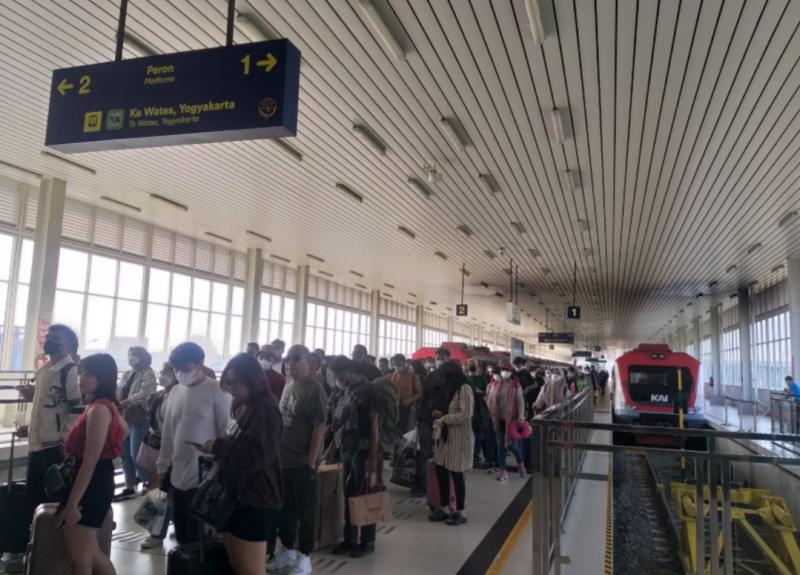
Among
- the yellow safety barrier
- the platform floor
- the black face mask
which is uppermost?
the black face mask

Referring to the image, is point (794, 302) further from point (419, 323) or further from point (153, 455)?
point (419, 323)

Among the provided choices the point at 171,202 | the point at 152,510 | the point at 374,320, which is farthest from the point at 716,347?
the point at 152,510

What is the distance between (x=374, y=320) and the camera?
29078 millimetres

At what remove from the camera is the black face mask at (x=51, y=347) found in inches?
167

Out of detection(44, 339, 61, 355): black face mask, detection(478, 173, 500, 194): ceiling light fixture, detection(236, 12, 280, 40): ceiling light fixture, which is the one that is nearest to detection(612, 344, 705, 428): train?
detection(478, 173, 500, 194): ceiling light fixture

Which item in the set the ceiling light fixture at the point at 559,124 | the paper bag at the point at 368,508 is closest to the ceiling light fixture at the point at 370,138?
the ceiling light fixture at the point at 559,124

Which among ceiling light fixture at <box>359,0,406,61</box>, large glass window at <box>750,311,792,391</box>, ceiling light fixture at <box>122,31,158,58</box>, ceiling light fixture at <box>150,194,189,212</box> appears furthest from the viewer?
large glass window at <box>750,311,792,391</box>

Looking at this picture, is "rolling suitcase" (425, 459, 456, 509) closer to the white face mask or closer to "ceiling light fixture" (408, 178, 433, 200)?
the white face mask

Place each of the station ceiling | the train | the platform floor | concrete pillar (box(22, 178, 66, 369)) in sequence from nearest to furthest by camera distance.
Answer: the platform floor
the station ceiling
concrete pillar (box(22, 178, 66, 369))
the train

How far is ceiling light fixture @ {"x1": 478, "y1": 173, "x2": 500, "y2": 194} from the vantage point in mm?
9916

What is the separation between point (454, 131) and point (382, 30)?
2.58m

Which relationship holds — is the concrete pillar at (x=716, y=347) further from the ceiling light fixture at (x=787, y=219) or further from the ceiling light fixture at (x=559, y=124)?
the ceiling light fixture at (x=559, y=124)

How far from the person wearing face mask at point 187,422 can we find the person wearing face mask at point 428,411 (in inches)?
→ 105

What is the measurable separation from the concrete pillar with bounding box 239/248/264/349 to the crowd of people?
37.9 feet
